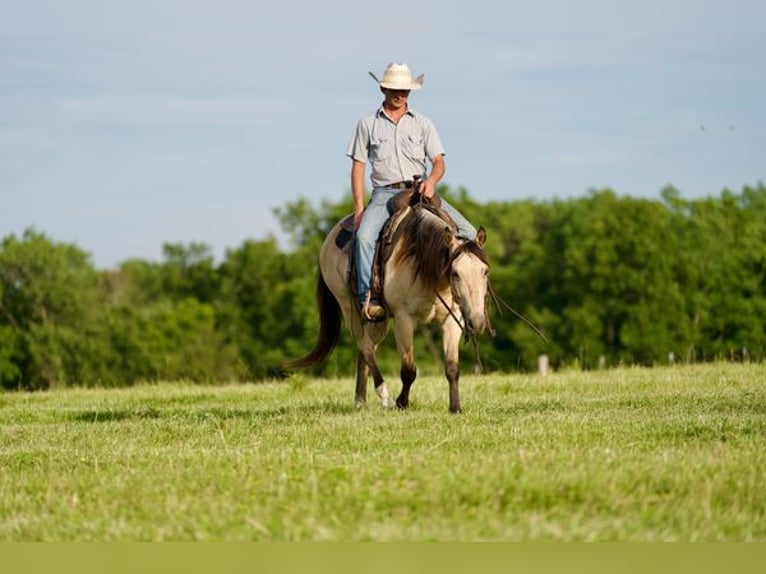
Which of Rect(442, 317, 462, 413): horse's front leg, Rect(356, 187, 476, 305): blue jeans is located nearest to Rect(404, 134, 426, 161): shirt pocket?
Rect(356, 187, 476, 305): blue jeans

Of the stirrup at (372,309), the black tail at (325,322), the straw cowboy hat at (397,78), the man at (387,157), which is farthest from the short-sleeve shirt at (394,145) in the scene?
the black tail at (325,322)

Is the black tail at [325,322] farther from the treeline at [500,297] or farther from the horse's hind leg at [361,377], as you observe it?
the treeline at [500,297]

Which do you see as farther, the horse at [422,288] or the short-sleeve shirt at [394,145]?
the short-sleeve shirt at [394,145]

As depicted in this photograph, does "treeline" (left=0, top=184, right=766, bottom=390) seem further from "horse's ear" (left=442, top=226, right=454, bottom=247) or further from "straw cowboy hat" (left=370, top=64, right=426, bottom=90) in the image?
"horse's ear" (left=442, top=226, right=454, bottom=247)

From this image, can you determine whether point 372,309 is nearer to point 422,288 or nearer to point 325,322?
point 422,288

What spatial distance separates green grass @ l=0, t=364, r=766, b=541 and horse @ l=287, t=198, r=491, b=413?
573mm

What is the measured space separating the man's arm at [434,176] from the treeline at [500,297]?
1863 inches

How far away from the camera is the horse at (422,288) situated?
44.4 feet

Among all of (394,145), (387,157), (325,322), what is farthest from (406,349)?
(325,322)

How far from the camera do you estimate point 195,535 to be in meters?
6.99

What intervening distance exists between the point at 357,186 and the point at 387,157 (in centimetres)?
53

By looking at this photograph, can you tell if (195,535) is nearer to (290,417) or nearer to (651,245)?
(290,417)

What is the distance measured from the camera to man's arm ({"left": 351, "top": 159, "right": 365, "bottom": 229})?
15.2 metres

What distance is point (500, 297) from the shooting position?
6100 centimetres
